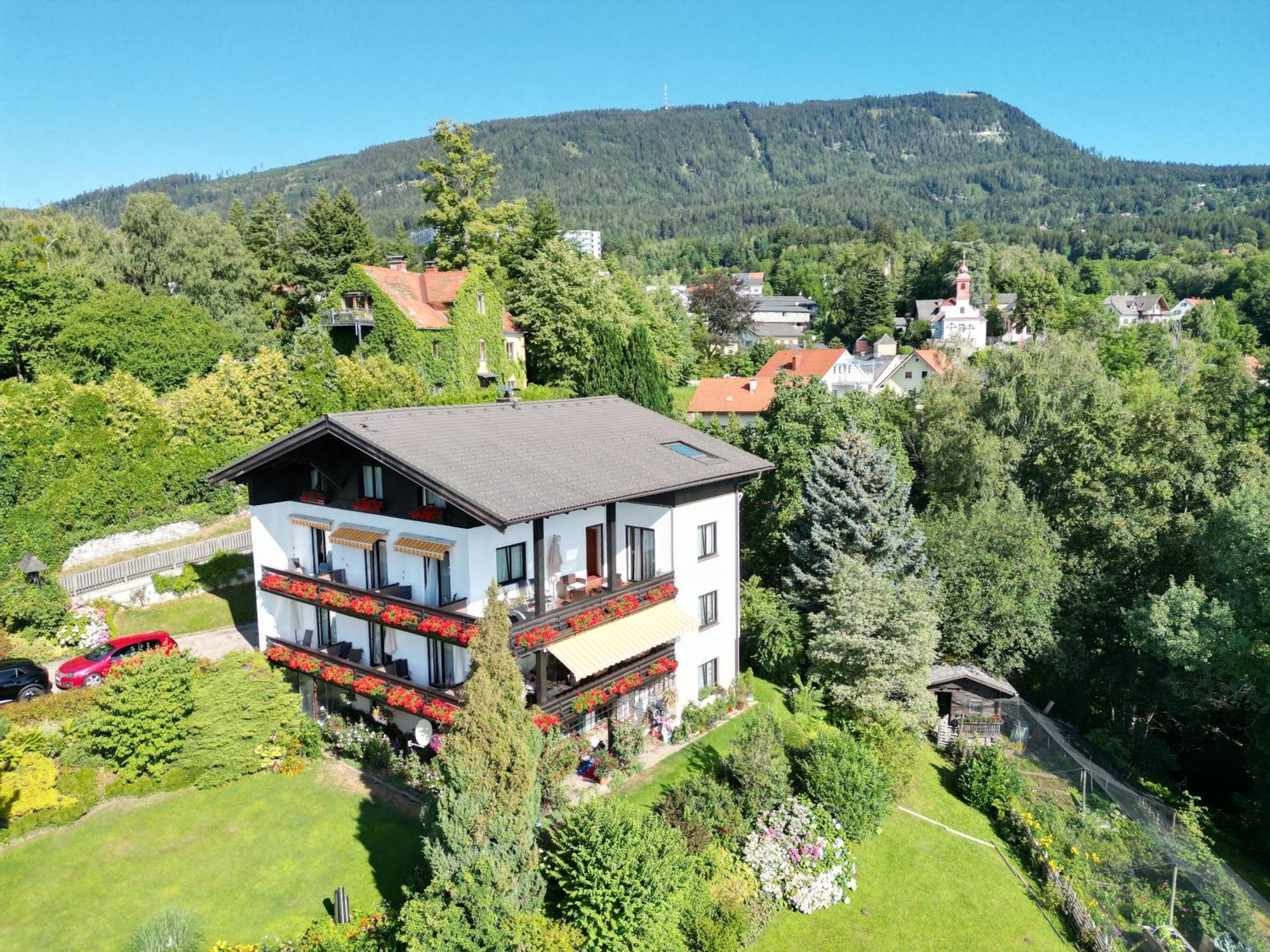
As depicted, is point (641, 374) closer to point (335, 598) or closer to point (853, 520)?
point (853, 520)

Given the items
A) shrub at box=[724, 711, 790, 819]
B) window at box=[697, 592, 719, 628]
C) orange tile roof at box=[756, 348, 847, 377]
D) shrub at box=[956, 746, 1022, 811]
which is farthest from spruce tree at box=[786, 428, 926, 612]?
orange tile roof at box=[756, 348, 847, 377]

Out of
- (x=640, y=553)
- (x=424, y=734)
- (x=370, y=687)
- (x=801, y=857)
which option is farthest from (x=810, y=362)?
(x=424, y=734)

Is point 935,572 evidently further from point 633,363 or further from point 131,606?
point 131,606

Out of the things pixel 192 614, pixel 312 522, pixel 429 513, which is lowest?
pixel 192 614

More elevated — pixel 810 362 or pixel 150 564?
pixel 810 362

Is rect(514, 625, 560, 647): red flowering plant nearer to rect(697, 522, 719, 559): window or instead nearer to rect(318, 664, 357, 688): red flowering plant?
rect(318, 664, 357, 688): red flowering plant

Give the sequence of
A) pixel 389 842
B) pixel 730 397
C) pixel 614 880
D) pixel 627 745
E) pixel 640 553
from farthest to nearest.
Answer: pixel 730 397 < pixel 640 553 < pixel 627 745 < pixel 389 842 < pixel 614 880

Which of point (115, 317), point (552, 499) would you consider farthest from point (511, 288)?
point (552, 499)

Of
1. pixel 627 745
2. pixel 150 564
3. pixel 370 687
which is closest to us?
pixel 370 687
